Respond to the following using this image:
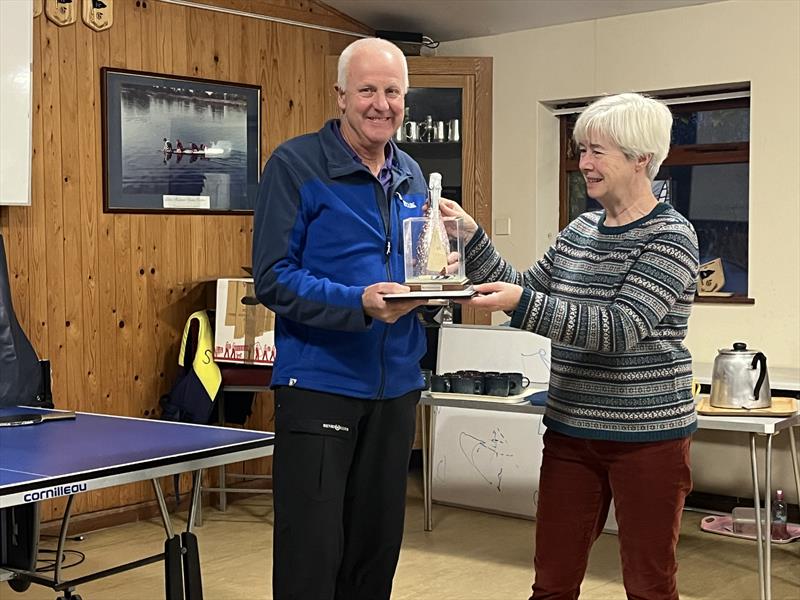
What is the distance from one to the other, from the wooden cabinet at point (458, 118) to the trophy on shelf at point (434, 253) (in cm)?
335

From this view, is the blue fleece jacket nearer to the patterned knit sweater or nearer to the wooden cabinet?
the patterned knit sweater

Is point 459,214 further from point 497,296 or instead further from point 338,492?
point 338,492

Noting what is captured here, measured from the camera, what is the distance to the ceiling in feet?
17.7

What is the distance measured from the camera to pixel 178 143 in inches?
208

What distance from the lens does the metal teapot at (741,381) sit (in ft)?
12.6

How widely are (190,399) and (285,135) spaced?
1.44 meters

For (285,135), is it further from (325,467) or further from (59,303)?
(325,467)

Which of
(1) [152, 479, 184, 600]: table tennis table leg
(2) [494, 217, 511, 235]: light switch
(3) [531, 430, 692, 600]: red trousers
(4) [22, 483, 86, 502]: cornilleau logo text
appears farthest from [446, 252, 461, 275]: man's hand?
(2) [494, 217, 511, 235]: light switch

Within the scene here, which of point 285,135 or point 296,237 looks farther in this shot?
point 285,135

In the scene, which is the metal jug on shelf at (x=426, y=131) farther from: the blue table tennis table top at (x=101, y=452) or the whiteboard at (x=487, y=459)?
the blue table tennis table top at (x=101, y=452)

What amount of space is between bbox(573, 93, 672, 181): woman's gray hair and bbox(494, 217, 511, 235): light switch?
3.40 m

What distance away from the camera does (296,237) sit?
7.77 ft

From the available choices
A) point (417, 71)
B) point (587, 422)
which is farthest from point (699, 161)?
point (587, 422)

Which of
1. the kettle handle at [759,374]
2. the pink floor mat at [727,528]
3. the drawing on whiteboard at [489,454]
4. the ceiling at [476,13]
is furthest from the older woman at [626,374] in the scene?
the ceiling at [476,13]
